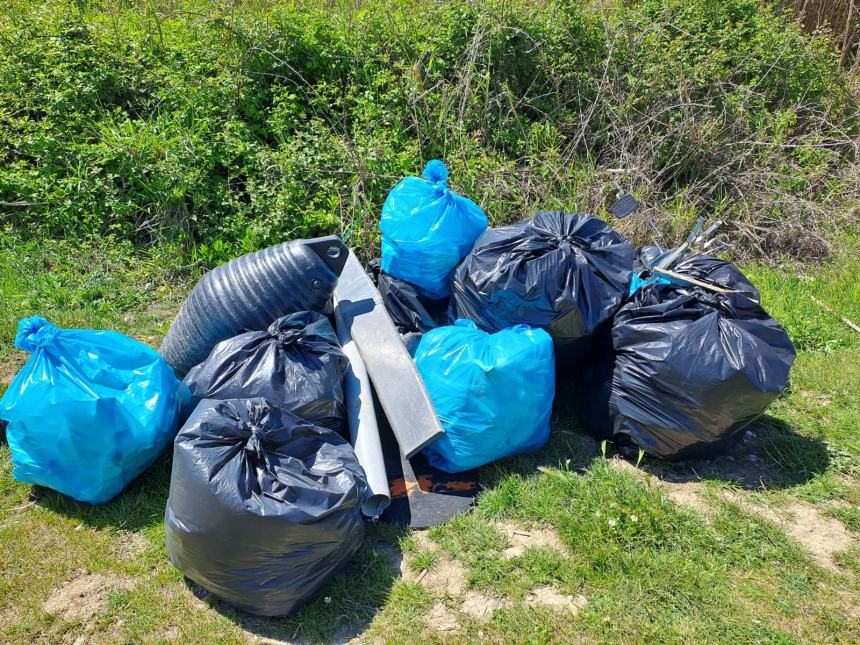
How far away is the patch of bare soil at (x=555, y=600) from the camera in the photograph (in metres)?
2.38

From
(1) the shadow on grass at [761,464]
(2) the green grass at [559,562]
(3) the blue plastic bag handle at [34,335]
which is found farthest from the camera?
(1) the shadow on grass at [761,464]

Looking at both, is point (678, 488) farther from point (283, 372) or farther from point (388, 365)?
→ point (283, 372)

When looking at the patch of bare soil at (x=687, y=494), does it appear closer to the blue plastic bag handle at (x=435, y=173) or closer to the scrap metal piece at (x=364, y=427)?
the scrap metal piece at (x=364, y=427)

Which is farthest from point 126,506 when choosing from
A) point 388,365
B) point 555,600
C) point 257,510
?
point 555,600

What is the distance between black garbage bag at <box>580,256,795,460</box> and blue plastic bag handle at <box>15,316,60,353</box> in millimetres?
2340

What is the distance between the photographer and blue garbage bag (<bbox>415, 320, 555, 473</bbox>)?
284 centimetres

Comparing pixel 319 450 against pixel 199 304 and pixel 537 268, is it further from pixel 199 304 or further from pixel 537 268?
pixel 537 268

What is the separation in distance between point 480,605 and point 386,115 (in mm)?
3389

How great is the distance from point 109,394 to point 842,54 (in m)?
6.81

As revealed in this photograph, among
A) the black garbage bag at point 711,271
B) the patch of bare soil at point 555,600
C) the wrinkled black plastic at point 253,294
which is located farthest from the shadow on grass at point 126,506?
the black garbage bag at point 711,271

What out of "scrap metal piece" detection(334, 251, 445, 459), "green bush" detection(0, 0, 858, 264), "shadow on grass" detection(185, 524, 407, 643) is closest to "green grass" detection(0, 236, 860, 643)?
"shadow on grass" detection(185, 524, 407, 643)

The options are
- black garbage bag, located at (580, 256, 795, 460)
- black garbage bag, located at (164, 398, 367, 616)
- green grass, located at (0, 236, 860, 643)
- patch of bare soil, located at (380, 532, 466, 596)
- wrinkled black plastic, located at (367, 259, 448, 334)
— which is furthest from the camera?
wrinkled black plastic, located at (367, 259, 448, 334)

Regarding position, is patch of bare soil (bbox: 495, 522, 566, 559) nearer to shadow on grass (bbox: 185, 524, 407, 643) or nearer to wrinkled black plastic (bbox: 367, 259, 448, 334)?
shadow on grass (bbox: 185, 524, 407, 643)

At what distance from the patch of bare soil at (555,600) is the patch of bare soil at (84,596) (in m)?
1.48
